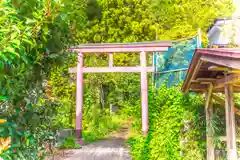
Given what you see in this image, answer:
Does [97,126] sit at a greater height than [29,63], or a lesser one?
lesser

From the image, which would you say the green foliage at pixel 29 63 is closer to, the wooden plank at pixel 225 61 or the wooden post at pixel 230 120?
the wooden plank at pixel 225 61

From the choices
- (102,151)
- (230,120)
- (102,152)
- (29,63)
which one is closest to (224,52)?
(230,120)

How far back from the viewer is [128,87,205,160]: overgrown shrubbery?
5.71 m

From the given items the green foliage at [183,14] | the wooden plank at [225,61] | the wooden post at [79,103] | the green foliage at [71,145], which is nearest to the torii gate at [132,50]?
the wooden post at [79,103]

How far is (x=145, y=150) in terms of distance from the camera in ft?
22.2

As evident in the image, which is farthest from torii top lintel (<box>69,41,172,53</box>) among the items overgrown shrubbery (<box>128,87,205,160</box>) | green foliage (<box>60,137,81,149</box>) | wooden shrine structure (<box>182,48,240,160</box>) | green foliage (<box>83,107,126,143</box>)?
green foliage (<box>83,107,126,143</box>)

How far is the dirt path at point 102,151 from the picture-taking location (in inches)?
261

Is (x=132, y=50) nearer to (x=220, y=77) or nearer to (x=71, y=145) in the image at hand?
(x=71, y=145)

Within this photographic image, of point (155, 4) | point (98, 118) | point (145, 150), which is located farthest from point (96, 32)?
point (145, 150)

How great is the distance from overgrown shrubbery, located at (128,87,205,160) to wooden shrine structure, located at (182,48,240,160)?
61 centimetres

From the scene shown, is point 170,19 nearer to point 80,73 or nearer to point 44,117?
point 80,73

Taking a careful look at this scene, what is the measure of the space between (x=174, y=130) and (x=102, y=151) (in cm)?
238

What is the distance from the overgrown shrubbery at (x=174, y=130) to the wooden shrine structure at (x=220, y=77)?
1.99 ft

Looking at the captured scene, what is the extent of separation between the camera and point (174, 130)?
615 centimetres
